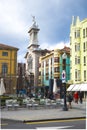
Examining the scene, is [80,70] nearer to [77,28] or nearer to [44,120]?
[77,28]

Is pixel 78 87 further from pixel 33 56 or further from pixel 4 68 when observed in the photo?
pixel 33 56

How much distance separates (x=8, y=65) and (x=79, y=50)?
2016 centimetres

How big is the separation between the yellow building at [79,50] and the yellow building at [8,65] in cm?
1623

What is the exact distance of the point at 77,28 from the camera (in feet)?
229

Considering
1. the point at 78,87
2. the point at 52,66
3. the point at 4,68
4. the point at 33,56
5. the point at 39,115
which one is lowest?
the point at 39,115

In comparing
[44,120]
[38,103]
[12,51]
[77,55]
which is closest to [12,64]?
[12,51]

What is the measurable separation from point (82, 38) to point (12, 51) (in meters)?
20.5

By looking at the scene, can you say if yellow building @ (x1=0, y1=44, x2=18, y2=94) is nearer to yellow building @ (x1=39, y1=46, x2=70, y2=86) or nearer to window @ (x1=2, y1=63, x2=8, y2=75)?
window @ (x1=2, y1=63, x2=8, y2=75)

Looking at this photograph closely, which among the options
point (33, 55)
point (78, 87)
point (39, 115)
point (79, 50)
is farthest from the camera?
point (33, 55)

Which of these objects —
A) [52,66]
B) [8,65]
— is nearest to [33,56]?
[52,66]

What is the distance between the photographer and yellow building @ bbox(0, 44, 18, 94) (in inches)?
3130

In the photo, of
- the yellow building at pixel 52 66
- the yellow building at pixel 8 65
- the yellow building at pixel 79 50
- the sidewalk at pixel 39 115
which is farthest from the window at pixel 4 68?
the sidewalk at pixel 39 115

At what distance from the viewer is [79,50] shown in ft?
227

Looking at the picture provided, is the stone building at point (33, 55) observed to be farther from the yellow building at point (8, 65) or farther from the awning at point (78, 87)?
the awning at point (78, 87)
